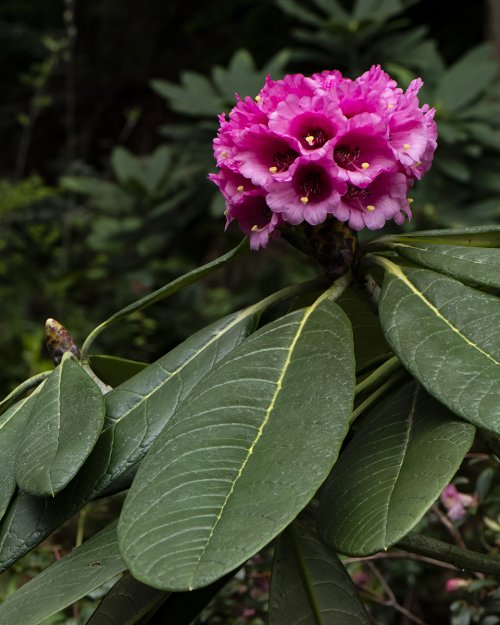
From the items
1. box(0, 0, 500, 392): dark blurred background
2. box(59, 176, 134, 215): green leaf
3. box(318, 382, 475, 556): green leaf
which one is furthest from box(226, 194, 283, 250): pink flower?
box(59, 176, 134, 215): green leaf

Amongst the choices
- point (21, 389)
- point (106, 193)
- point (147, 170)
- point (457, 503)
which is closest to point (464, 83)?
point (147, 170)

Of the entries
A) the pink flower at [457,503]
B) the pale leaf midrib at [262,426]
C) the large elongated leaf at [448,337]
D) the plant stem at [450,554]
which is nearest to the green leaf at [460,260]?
the large elongated leaf at [448,337]

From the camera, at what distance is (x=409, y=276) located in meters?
0.86

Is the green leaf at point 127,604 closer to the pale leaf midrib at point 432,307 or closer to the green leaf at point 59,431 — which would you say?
the green leaf at point 59,431

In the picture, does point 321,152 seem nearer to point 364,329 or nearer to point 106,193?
point 364,329

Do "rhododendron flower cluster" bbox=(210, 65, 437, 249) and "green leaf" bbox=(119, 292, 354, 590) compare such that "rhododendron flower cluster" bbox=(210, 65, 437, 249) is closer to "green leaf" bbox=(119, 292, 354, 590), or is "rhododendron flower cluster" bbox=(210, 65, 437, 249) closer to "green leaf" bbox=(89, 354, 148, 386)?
"green leaf" bbox=(119, 292, 354, 590)

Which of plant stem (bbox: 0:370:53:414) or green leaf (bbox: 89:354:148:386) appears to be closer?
plant stem (bbox: 0:370:53:414)

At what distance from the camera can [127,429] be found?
83cm

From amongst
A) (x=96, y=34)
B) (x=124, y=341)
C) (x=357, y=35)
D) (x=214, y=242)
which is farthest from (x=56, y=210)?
(x=357, y=35)

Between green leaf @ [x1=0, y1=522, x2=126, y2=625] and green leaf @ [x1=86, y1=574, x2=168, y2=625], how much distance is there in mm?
90

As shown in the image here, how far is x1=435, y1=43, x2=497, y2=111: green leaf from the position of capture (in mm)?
3295

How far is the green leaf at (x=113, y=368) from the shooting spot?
1.05 meters

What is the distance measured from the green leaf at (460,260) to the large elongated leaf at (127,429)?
187mm

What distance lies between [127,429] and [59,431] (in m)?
0.06
